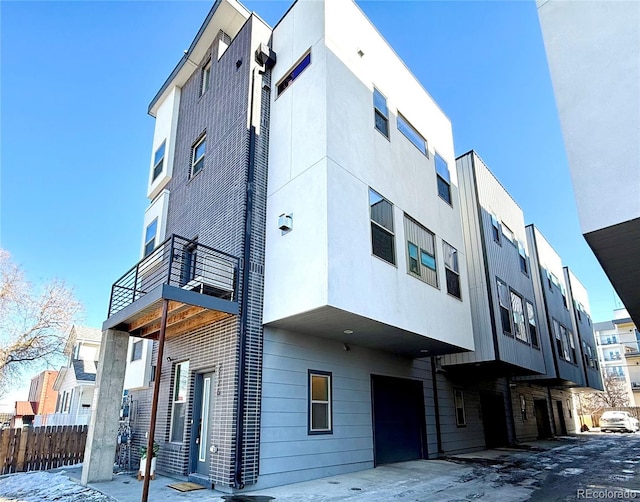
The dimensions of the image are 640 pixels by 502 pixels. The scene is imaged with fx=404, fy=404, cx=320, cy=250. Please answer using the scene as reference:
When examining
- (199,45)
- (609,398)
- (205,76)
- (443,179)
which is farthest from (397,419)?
(609,398)

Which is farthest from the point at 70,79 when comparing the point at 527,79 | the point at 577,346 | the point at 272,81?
the point at 577,346

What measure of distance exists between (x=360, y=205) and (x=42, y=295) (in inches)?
810

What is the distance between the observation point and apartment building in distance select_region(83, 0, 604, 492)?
750 cm

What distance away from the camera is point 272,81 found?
9945mm

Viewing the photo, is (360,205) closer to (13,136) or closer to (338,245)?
(338,245)

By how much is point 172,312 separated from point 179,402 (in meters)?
2.40

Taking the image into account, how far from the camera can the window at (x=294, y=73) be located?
9.01 meters

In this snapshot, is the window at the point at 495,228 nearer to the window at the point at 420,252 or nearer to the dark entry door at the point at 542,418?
the window at the point at 420,252

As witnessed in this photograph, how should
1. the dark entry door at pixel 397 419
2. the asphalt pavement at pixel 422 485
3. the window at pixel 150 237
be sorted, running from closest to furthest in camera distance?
1. the asphalt pavement at pixel 422 485
2. the dark entry door at pixel 397 419
3. the window at pixel 150 237

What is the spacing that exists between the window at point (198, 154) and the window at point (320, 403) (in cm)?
641

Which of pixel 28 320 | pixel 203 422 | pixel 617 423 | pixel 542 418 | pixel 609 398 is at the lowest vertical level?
pixel 617 423

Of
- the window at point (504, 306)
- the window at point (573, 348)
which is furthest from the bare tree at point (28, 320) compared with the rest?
the window at point (573, 348)

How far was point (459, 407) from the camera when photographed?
13.4m

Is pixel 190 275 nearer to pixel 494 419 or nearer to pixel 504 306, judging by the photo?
pixel 504 306
